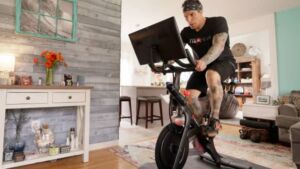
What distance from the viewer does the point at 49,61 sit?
2186 mm

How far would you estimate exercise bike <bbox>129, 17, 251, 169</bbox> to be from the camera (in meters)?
1.48

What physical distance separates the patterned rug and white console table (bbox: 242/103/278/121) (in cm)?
68

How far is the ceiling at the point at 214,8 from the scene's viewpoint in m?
4.07

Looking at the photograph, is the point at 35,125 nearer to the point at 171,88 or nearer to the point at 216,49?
the point at 171,88

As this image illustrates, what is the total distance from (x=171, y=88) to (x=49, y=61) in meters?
1.52

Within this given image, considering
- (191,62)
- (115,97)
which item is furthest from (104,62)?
(191,62)

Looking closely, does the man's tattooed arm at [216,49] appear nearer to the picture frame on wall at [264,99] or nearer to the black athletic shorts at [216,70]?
the black athletic shorts at [216,70]

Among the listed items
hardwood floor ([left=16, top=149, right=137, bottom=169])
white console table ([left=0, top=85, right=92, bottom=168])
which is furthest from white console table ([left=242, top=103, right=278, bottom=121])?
white console table ([left=0, top=85, right=92, bottom=168])

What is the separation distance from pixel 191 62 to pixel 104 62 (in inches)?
67.2

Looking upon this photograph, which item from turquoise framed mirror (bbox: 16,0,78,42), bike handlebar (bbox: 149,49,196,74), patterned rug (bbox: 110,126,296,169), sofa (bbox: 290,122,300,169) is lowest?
patterned rug (bbox: 110,126,296,169)

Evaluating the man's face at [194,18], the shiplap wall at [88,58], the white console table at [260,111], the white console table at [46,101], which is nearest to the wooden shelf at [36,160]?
the white console table at [46,101]

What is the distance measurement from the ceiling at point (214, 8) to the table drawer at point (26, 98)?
3059 mm

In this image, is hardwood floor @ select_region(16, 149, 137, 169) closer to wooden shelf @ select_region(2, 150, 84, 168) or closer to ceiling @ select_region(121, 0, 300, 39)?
wooden shelf @ select_region(2, 150, 84, 168)

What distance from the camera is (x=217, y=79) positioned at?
5.41 feet
